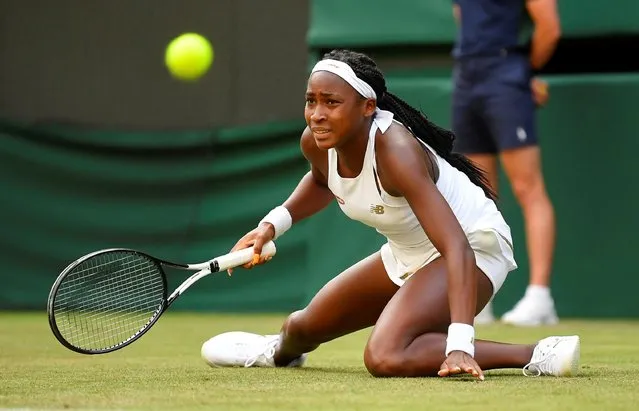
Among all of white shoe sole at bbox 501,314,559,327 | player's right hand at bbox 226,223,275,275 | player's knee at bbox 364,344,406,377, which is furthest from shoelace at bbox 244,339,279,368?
white shoe sole at bbox 501,314,559,327

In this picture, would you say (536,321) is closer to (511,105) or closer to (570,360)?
(511,105)

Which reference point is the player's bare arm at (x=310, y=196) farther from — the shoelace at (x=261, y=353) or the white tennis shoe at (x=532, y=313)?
the white tennis shoe at (x=532, y=313)

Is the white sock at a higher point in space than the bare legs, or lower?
lower

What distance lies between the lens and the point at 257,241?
150 inches

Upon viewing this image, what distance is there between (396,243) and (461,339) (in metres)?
0.64

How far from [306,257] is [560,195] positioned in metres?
1.44

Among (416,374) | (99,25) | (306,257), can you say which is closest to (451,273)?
(416,374)

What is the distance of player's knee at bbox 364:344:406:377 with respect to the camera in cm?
354

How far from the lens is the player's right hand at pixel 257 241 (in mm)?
3785

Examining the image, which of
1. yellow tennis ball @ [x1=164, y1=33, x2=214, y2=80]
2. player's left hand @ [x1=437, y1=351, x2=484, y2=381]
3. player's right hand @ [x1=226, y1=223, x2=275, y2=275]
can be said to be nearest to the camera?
player's left hand @ [x1=437, y1=351, x2=484, y2=381]

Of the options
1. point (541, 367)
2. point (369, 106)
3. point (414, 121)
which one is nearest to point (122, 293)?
point (369, 106)

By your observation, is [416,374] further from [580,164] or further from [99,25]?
[99,25]

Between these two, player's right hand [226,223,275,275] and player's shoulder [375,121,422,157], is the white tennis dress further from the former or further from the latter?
player's right hand [226,223,275,275]

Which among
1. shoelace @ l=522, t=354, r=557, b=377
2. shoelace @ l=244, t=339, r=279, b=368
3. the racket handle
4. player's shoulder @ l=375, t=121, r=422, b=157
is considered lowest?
shoelace @ l=244, t=339, r=279, b=368
